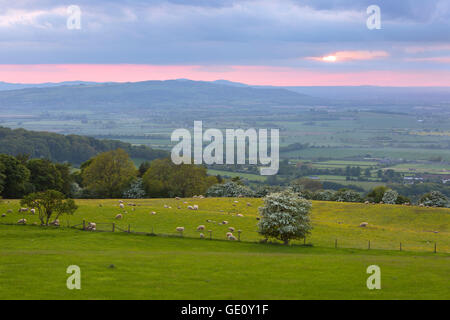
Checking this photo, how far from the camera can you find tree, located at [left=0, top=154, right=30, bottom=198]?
6837 cm

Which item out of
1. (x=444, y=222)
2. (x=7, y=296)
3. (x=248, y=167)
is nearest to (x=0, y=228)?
(x=7, y=296)

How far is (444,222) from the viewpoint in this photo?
54.0 meters

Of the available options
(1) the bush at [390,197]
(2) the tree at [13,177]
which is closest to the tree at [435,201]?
(1) the bush at [390,197]

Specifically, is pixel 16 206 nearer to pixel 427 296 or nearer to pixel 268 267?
pixel 268 267

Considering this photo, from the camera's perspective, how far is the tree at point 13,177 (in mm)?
68369

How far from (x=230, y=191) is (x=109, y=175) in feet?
75.2

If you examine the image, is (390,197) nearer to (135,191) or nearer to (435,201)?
(435,201)

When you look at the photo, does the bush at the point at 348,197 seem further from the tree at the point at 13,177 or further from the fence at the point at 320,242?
the tree at the point at 13,177

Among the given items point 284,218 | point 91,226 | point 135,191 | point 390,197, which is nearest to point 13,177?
point 135,191

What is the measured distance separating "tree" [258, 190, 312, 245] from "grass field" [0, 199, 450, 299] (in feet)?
4.88

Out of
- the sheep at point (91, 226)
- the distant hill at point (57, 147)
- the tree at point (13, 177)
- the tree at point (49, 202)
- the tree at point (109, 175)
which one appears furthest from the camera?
the distant hill at point (57, 147)

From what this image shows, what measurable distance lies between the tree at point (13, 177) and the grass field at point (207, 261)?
56.8ft
